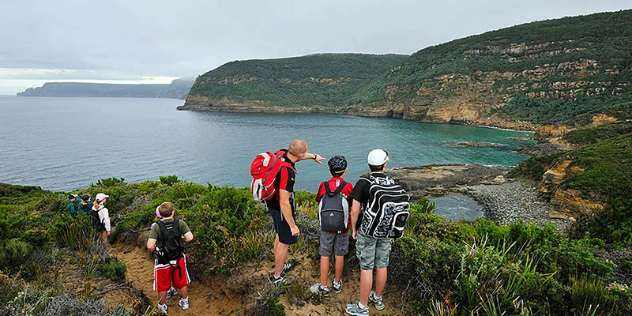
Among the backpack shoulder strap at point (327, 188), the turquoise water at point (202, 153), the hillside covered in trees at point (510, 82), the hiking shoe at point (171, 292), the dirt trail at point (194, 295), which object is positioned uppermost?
the hillside covered in trees at point (510, 82)

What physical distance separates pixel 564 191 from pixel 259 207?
19604 millimetres

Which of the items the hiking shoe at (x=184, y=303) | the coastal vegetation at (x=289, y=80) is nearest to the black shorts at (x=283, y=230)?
the hiking shoe at (x=184, y=303)

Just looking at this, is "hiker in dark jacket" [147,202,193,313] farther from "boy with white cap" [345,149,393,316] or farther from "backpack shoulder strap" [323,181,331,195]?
"boy with white cap" [345,149,393,316]

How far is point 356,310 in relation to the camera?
363 cm

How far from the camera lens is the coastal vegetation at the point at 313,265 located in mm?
3080

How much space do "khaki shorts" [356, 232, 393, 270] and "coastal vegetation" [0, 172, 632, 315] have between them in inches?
18.8

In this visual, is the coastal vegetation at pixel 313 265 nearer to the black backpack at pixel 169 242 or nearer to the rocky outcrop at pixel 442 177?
the black backpack at pixel 169 242

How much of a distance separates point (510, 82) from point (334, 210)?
9107 centimetres

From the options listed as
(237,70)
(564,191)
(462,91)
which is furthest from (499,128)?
(237,70)

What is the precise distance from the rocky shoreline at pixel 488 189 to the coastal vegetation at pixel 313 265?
12.5m

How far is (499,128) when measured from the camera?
6781cm

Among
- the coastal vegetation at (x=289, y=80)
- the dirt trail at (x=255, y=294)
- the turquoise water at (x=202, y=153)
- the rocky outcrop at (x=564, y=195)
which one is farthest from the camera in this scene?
the coastal vegetation at (x=289, y=80)

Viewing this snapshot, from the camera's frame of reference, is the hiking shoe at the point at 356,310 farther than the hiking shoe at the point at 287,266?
No

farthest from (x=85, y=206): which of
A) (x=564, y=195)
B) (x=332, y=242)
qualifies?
(x=564, y=195)
